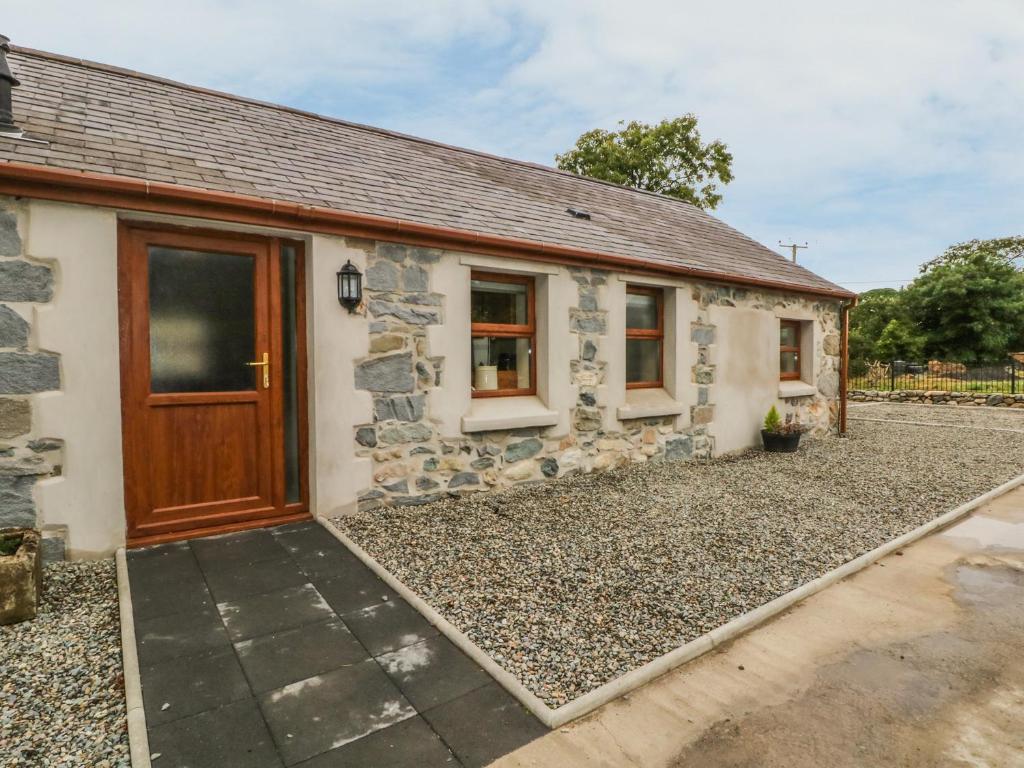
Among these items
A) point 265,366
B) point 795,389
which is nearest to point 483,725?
point 265,366

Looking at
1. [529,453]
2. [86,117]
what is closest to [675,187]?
[529,453]

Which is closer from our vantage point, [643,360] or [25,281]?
[25,281]

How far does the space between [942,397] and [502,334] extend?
624 inches

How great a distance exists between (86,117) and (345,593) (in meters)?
4.60

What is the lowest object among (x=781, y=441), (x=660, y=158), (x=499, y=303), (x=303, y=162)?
(x=781, y=441)

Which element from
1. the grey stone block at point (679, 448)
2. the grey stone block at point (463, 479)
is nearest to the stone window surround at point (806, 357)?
the grey stone block at point (679, 448)

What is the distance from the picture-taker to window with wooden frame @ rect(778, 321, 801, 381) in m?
9.10

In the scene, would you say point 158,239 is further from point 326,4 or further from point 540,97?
point 540,97

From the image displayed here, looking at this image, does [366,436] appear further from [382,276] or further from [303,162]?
[303,162]

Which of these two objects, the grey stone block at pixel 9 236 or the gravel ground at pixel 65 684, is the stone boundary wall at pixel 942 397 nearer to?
the gravel ground at pixel 65 684

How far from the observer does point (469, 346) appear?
5285 millimetres

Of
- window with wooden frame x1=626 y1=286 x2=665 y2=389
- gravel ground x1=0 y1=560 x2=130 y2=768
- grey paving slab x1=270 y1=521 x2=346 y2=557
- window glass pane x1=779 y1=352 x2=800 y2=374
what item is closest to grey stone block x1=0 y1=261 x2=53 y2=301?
gravel ground x1=0 y1=560 x2=130 y2=768

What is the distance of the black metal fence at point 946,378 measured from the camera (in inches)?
614

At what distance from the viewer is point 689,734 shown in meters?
2.12
